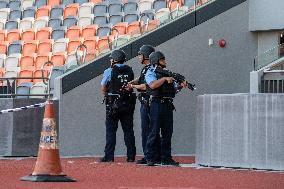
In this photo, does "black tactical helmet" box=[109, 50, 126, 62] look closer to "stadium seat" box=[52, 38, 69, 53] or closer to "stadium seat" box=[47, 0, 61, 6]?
"stadium seat" box=[52, 38, 69, 53]

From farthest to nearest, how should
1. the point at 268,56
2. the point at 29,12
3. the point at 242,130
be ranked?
the point at 29,12
the point at 268,56
the point at 242,130

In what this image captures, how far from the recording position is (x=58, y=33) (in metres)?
25.1

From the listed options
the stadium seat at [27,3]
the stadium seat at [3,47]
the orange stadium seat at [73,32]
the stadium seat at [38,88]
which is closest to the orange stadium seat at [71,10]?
the orange stadium seat at [73,32]

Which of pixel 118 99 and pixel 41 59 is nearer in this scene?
pixel 118 99

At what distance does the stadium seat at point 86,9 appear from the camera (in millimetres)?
25922

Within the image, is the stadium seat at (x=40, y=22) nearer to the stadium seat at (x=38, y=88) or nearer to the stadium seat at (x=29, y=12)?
the stadium seat at (x=29, y=12)

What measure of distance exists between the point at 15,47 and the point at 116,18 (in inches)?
99.7

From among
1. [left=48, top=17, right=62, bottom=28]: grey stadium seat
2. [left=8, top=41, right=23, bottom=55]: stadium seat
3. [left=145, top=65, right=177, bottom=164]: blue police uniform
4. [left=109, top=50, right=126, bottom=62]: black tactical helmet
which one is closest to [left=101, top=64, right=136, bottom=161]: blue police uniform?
[left=109, top=50, right=126, bottom=62]: black tactical helmet

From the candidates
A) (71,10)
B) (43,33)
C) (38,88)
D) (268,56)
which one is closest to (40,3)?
(71,10)

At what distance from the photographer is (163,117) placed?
16.8 metres

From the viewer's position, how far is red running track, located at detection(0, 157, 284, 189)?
12289 millimetres

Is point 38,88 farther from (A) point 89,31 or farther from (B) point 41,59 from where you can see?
(A) point 89,31

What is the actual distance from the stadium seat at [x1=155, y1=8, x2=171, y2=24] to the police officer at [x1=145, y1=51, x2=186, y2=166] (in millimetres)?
4961

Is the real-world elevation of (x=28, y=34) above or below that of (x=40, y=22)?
below
